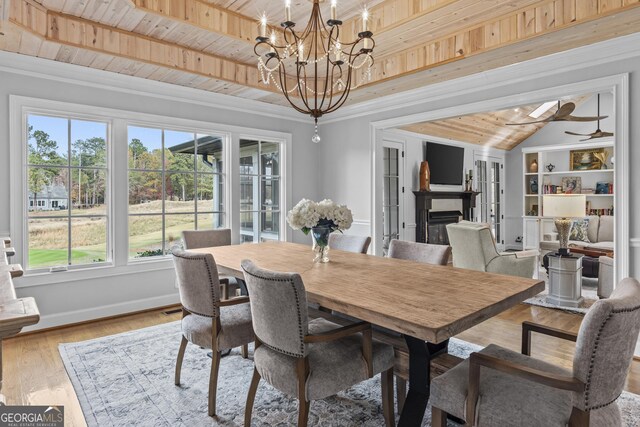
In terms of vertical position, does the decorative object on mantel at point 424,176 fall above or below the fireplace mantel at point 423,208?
above

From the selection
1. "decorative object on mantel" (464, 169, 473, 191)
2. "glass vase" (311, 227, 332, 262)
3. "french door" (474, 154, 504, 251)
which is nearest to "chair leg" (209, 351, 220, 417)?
"glass vase" (311, 227, 332, 262)

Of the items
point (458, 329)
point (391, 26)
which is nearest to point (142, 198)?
point (391, 26)

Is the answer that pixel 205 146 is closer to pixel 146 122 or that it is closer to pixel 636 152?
pixel 146 122

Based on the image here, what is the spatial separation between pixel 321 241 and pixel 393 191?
12.9 ft

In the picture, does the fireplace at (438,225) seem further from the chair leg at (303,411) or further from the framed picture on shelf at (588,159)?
the chair leg at (303,411)

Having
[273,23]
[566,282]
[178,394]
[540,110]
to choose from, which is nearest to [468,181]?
[540,110]

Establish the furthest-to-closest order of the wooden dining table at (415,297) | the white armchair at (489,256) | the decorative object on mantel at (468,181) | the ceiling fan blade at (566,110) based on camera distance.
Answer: the decorative object on mantel at (468,181) < the ceiling fan blade at (566,110) < the white armchair at (489,256) < the wooden dining table at (415,297)

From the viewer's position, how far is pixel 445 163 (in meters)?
7.05

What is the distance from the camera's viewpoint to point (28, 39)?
285 cm

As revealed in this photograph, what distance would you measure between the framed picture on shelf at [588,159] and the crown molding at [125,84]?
641 centimetres

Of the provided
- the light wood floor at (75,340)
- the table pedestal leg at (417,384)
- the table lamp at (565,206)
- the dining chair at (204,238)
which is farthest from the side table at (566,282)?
the dining chair at (204,238)

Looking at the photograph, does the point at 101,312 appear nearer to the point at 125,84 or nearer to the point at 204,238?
the point at 204,238

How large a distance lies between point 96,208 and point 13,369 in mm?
1609

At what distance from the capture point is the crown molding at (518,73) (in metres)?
2.91
